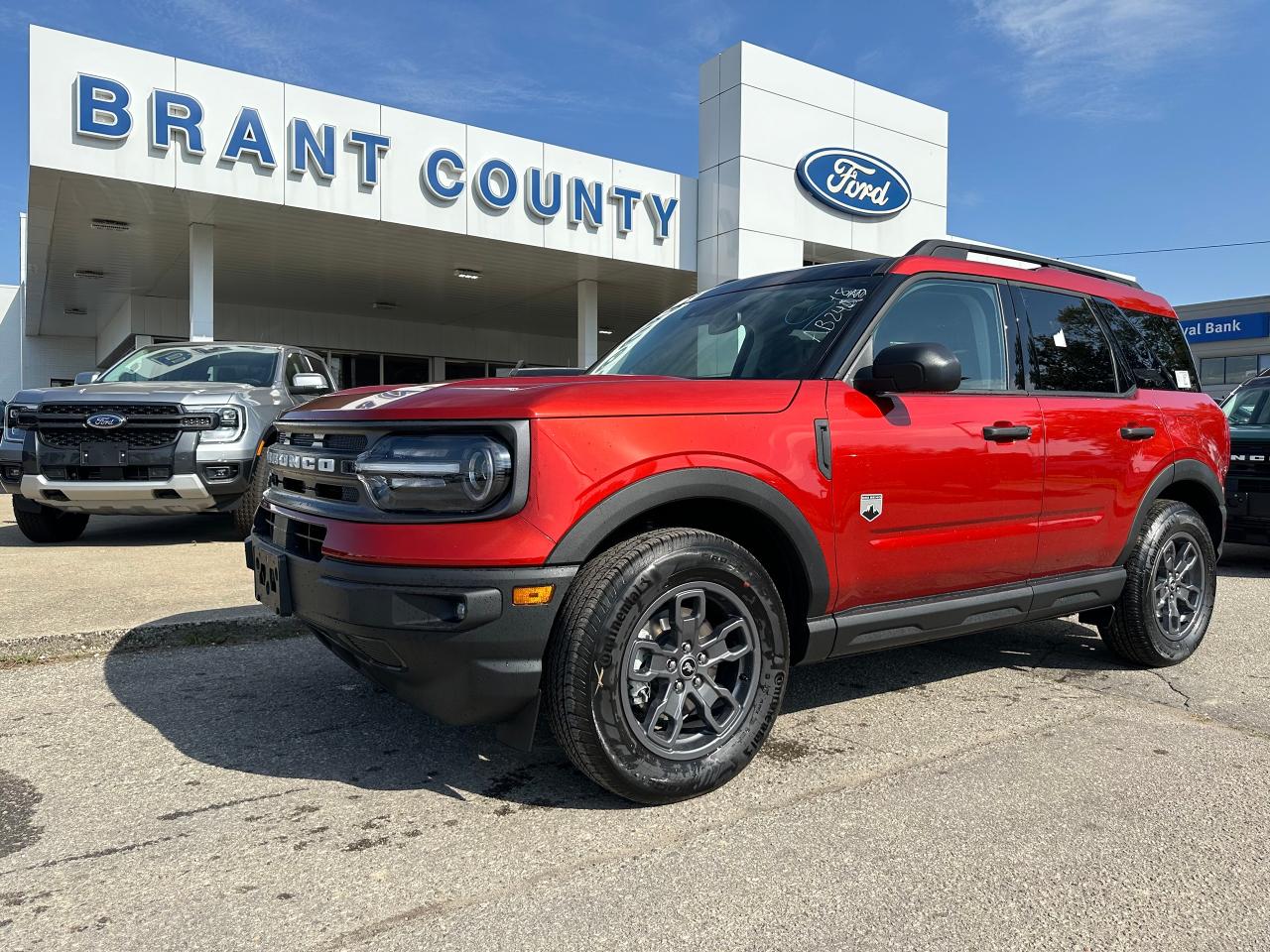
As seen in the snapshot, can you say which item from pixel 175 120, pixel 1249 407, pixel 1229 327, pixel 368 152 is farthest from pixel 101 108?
pixel 1229 327

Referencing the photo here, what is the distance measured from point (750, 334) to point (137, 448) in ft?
17.1

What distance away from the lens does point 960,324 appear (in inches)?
147

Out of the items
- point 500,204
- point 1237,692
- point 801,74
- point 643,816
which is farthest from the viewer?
point 801,74

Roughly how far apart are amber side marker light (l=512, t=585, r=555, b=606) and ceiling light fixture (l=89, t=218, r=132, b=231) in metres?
14.5

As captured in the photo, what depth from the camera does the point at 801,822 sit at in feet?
8.64

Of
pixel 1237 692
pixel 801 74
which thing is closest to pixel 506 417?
pixel 1237 692

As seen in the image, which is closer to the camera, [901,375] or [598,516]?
[598,516]

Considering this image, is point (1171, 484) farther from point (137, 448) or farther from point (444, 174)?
point (444, 174)

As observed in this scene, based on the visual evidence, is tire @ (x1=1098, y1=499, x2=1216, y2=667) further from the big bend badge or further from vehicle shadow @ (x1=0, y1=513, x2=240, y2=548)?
vehicle shadow @ (x1=0, y1=513, x2=240, y2=548)

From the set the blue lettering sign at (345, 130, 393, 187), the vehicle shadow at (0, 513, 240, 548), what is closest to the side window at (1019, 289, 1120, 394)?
the vehicle shadow at (0, 513, 240, 548)

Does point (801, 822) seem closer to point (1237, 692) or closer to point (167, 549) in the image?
point (1237, 692)

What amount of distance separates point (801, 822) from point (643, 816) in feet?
1.49

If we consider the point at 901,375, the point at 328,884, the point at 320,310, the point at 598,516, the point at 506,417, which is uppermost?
the point at 320,310

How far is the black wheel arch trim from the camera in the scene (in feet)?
8.45
